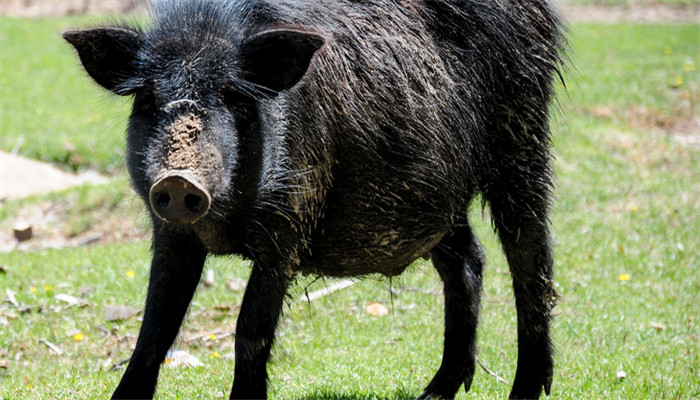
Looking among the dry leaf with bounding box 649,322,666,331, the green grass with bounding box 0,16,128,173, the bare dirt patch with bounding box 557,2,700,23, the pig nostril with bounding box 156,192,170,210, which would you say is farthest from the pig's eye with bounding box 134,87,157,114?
the bare dirt patch with bounding box 557,2,700,23

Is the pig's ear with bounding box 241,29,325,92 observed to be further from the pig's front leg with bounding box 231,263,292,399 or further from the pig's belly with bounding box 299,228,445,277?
the pig's belly with bounding box 299,228,445,277

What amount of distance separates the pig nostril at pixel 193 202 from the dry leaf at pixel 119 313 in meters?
3.51

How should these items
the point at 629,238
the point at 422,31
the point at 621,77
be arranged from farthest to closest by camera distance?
1. the point at 621,77
2. the point at 629,238
3. the point at 422,31

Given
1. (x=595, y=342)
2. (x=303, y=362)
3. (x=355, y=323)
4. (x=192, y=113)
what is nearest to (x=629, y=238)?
(x=595, y=342)

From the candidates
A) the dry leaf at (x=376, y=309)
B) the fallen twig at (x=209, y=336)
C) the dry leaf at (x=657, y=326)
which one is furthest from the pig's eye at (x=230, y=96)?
the dry leaf at (x=657, y=326)

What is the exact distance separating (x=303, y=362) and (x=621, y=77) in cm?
1085

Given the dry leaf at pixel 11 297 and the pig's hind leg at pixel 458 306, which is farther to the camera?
the dry leaf at pixel 11 297

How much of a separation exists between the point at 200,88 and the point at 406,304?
399 centimetres

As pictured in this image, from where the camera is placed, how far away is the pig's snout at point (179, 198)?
10.8 feet

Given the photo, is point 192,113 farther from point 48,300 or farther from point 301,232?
point 48,300

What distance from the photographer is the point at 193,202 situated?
338 centimetres

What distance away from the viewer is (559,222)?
385 inches

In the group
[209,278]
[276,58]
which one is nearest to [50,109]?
[209,278]

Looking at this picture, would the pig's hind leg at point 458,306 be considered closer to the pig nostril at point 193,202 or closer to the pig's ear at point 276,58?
the pig's ear at point 276,58
